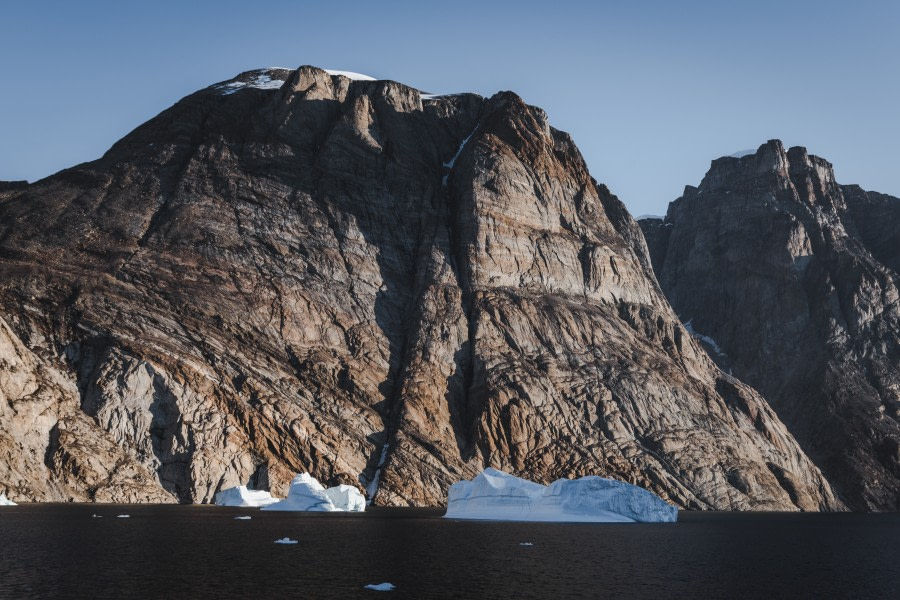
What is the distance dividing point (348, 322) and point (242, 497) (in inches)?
1776

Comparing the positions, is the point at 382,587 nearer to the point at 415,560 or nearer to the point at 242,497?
the point at 415,560

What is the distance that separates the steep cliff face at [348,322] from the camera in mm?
128738

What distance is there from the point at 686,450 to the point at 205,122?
11166 cm

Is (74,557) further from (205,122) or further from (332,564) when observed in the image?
(205,122)

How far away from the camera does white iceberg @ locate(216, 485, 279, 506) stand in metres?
120

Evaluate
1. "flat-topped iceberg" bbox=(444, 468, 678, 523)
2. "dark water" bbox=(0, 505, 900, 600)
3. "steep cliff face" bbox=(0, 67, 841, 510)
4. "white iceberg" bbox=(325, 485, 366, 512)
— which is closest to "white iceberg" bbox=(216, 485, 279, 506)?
"steep cliff face" bbox=(0, 67, 841, 510)

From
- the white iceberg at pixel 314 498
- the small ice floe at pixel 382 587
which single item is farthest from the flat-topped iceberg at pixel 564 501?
the small ice floe at pixel 382 587

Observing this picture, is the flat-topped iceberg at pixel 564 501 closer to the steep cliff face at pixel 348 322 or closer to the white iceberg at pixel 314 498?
the white iceberg at pixel 314 498

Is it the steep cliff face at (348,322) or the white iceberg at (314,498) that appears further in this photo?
the steep cliff face at (348,322)

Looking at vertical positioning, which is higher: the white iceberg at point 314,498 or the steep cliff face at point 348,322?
the steep cliff face at point 348,322

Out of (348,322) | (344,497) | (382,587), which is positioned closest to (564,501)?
(344,497)

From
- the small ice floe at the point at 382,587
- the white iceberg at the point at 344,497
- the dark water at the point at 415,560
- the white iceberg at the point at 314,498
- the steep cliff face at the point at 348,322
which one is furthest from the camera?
the steep cliff face at the point at 348,322

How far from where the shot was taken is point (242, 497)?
120000 millimetres

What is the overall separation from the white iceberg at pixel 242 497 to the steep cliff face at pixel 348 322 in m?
2.70
